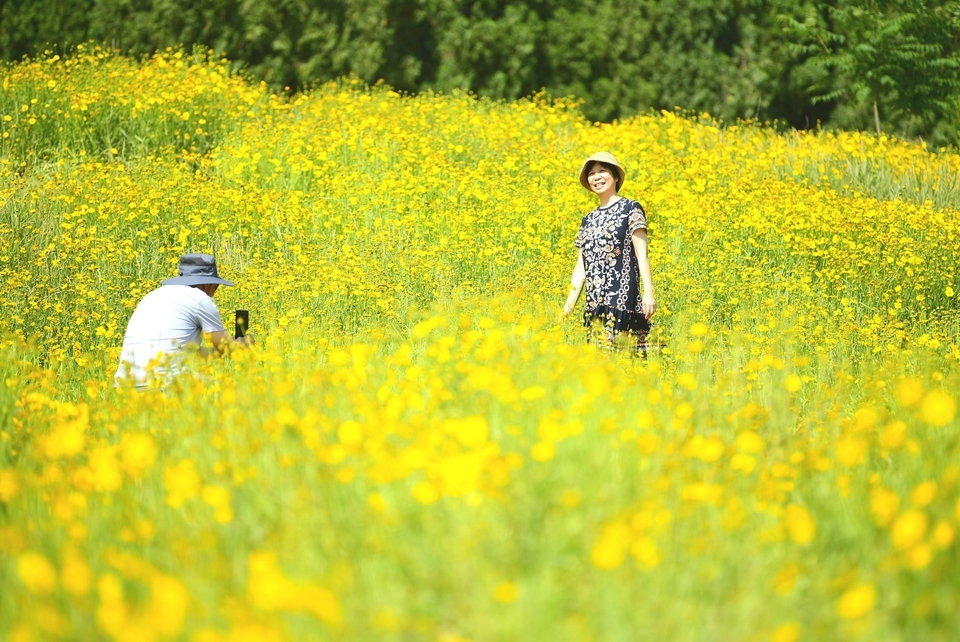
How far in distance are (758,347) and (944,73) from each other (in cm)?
1183

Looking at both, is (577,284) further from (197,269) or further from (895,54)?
(895,54)

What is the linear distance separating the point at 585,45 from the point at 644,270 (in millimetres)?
9889

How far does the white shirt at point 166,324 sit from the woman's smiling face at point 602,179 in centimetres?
223

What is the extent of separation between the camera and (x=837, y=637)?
246 centimetres

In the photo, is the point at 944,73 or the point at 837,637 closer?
the point at 837,637

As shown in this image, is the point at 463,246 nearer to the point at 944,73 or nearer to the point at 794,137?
the point at 794,137

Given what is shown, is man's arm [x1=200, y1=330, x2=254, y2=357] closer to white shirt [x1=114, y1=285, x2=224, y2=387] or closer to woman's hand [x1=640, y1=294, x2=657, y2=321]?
white shirt [x1=114, y1=285, x2=224, y2=387]

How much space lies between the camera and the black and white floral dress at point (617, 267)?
5680mm

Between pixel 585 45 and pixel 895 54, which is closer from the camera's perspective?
pixel 895 54

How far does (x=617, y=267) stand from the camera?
5719 mm

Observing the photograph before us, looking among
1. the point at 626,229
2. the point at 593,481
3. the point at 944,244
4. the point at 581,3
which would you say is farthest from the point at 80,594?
the point at 581,3

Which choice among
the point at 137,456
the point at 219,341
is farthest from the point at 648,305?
the point at 137,456

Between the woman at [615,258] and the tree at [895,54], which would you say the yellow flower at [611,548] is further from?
the tree at [895,54]

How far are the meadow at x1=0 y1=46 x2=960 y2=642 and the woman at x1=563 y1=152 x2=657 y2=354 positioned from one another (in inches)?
10.2
